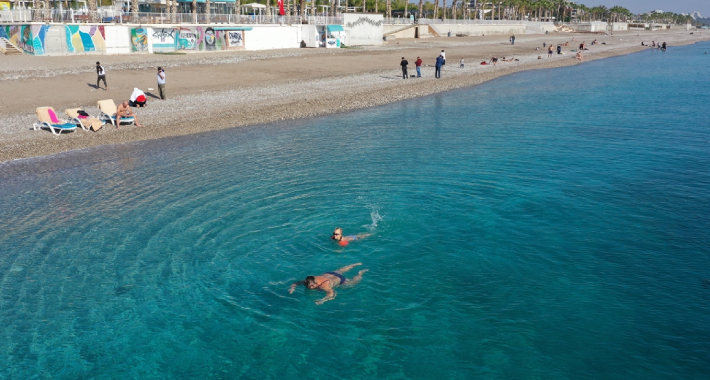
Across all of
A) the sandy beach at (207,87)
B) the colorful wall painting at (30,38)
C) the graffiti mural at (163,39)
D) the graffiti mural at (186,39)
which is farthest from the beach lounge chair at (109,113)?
the graffiti mural at (186,39)

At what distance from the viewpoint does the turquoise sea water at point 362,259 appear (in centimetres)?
946

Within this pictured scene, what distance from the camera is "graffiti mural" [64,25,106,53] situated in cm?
3922

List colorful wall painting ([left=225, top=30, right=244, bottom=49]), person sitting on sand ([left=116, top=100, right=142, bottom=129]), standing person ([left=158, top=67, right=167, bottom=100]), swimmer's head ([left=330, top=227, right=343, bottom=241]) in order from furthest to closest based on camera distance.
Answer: colorful wall painting ([left=225, top=30, right=244, bottom=49]) → standing person ([left=158, top=67, right=167, bottom=100]) → person sitting on sand ([left=116, top=100, right=142, bottom=129]) → swimmer's head ([left=330, top=227, right=343, bottom=241])

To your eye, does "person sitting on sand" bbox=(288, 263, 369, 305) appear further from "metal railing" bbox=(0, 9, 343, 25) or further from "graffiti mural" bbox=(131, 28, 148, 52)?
"metal railing" bbox=(0, 9, 343, 25)

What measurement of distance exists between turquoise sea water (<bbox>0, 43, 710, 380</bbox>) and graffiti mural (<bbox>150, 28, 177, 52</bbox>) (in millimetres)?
24011

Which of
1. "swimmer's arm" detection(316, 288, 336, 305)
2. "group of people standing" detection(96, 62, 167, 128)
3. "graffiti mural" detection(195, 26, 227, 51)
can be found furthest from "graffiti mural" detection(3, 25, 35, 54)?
"swimmer's arm" detection(316, 288, 336, 305)

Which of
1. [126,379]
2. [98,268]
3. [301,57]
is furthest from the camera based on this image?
[301,57]

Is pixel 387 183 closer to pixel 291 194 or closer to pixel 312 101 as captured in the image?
pixel 291 194

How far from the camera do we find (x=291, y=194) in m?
16.7

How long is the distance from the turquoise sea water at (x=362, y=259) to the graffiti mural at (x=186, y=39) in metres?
25.2

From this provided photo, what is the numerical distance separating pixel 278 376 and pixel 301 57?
41.2 meters

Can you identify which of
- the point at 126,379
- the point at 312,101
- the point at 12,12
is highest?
the point at 12,12

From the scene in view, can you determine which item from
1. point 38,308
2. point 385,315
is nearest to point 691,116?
point 385,315

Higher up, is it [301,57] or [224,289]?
[301,57]
